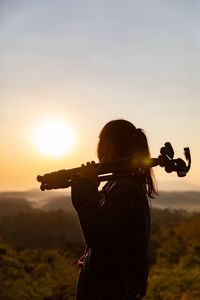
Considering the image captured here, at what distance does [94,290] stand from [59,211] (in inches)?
1056

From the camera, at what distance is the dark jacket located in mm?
2312

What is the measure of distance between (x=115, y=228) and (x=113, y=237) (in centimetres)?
6

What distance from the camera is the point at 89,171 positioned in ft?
7.97

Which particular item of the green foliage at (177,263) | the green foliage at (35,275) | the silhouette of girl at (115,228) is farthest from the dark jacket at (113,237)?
the green foliage at (35,275)

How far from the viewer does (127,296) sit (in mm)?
2416

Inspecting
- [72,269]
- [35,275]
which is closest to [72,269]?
[72,269]

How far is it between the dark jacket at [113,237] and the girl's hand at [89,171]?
0.04 m

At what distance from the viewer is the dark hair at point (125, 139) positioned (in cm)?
254

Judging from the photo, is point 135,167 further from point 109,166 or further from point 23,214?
point 23,214

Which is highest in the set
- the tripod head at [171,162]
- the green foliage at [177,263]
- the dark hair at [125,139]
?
the dark hair at [125,139]

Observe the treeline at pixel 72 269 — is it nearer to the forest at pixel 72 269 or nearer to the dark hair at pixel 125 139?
the forest at pixel 72 269

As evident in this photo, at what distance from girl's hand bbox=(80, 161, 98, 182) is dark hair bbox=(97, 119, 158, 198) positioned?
15cm

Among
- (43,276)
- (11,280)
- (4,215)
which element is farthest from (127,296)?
(4,215)

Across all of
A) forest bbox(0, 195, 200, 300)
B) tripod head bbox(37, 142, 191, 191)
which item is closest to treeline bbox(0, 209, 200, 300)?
forest bbox(0, 195, 200, 300)
